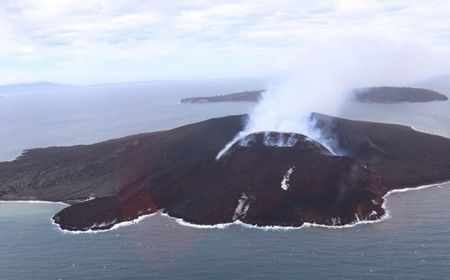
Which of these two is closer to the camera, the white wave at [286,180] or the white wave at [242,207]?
the white wave at [242,207]

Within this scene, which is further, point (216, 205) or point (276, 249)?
point (216, 205)

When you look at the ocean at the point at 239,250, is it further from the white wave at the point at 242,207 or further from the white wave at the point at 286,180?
the white wave at the point at 286,180

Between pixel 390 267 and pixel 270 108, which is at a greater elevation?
pixel 270 108

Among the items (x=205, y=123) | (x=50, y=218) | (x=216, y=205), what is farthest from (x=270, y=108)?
(x=50, y=218)

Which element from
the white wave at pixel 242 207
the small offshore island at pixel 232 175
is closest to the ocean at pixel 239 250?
the white wave at pixel 242 207

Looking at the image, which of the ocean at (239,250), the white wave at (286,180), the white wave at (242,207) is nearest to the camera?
the ocean at (239,250)

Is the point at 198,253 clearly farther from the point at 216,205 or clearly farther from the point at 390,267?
the point at 390,267

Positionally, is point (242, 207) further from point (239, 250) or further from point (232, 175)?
point (239, 250)

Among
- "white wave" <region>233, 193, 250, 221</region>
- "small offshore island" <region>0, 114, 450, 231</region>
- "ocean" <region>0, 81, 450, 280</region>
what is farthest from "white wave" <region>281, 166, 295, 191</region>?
"ocean" <region>0, 81, 450, 280</region>
